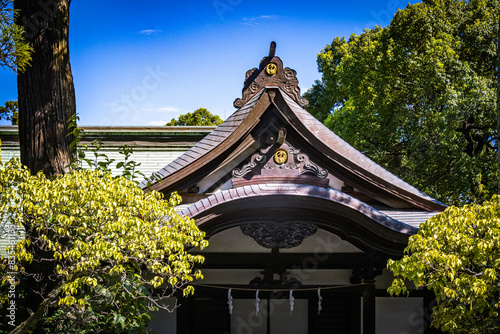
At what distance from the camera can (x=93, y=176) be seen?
530cm

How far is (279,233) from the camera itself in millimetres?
6801

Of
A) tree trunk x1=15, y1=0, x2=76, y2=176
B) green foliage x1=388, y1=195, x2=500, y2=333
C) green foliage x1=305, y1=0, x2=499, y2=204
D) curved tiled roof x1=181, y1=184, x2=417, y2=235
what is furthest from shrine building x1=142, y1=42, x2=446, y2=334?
green foliage x1=305, y1=0, x2=499, y2=204

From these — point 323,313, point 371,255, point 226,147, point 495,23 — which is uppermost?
point 495,23

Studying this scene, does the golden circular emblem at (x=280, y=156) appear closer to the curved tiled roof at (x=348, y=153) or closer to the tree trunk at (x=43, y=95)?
the curved tiled roof at (x=348, y=153)

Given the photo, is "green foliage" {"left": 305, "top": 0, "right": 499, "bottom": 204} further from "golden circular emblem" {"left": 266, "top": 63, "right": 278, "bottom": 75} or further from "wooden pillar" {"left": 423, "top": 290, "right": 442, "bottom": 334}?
"golden circular emblem" {"left": 266, "top": 63, "right": 278, "bottom": 75}

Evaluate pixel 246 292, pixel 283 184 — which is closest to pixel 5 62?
pixel 283 184

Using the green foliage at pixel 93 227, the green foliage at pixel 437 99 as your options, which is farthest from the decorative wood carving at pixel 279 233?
the green foliage at pixel 437 99

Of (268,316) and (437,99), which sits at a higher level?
(437,99)

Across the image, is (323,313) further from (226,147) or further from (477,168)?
(477,168)

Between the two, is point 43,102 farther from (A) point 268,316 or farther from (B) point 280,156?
(A) point 268,316

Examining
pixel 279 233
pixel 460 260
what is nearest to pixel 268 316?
pixel 279 233

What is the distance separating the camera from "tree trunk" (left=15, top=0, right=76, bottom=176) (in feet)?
20.7

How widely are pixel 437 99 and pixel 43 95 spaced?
1464 centimetres

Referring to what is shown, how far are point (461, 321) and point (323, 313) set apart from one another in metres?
2.69
